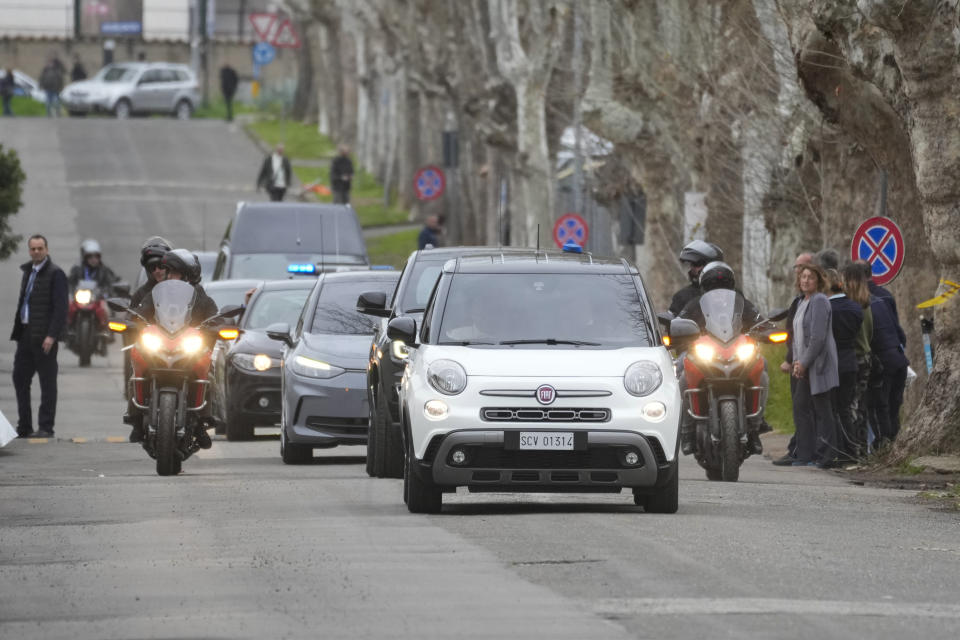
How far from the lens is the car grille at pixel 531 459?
544 inches

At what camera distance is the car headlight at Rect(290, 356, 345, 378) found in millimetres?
19797

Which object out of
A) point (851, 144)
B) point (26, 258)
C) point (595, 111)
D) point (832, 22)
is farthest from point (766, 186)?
point (26, 258)

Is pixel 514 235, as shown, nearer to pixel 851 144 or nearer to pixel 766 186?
pixel 766 186

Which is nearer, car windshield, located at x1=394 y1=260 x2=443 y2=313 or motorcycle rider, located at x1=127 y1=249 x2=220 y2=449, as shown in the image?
car windshield, located at x1=394 y1=260 x2=443 y2=313

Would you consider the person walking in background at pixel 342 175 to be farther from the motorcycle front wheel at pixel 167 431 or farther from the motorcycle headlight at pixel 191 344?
the motorcycle front wheel at pixel 167 431

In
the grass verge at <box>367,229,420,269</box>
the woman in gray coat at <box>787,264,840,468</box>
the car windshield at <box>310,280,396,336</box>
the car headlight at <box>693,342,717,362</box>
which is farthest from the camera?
the grass verge at <box>367,229,420,269</box>

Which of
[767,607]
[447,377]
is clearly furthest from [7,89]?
[767,607]

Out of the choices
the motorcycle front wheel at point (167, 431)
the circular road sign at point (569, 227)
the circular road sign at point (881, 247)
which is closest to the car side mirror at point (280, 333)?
the motorcycle front wheel at point (167, 431)

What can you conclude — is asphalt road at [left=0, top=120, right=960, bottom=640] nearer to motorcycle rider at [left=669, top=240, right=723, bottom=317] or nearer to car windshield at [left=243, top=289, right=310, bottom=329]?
motorcycle rider at [left=669, top=240, right=723, bottom=317]

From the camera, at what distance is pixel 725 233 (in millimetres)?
34562

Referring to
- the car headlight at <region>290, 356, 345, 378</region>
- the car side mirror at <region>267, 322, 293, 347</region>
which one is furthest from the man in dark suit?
the car headlight at <region>290, 356, 345, 378</region>

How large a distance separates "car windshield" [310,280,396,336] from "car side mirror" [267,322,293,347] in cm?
30

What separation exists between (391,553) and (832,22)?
9.18 meters

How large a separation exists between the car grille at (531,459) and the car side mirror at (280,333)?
6.93 metres
